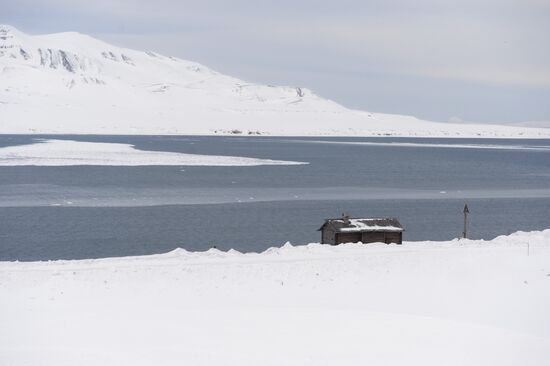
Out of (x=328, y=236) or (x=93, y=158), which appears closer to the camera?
(x=328, y=236)

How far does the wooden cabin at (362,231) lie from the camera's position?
24.1 meters

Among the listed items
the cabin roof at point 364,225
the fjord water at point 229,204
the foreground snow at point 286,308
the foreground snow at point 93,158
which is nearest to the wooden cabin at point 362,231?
the cabin roof at point 364,225

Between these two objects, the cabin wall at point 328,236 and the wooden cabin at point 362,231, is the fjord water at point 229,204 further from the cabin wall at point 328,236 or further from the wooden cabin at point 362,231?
the wooden cabin at point 362,231

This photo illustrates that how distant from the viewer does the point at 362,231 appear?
2412 cm

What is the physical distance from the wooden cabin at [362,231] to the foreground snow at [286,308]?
1.50m

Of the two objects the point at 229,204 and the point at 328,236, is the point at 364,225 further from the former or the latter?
the point at 229,204

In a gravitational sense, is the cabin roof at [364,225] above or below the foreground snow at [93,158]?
below

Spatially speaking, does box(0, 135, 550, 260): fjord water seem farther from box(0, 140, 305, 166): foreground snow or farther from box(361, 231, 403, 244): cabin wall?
box(361, 231, 403, 244): cabin wall

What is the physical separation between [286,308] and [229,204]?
994 inches

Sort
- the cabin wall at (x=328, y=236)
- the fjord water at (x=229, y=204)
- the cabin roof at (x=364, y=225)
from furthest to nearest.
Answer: the fjord water at (x=229, y=204) < the cabin wall at (x=328, y=236) < the cabin roof at (x=364, y=225)

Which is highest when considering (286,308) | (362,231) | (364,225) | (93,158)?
(93,158)

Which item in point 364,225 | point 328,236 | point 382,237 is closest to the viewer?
point 364,225

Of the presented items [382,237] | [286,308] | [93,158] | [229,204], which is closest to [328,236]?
[382,237]

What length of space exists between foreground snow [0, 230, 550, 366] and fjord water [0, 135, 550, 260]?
776cm
